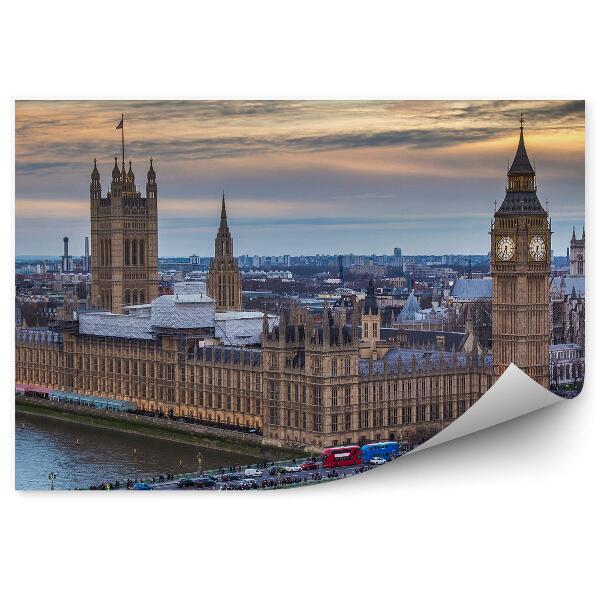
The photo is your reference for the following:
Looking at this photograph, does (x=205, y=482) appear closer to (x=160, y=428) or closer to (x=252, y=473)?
(x=252, y=473)

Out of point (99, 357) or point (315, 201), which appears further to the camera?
point (99, 357)

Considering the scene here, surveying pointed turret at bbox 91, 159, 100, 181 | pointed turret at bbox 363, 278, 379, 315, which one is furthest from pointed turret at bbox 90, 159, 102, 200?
pointed turret at bbox 363, 278, 379, 315

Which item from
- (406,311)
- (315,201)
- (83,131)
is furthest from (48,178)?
(406,311)

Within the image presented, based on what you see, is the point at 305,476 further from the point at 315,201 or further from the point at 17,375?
the point at 17,375

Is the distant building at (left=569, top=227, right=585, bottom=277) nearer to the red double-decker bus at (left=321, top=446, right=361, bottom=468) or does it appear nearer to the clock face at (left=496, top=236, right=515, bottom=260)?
the clock face at (left=496, top=236, right=515, bottom=260)

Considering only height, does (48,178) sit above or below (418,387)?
above

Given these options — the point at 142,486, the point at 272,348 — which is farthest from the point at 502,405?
the point at 142,486
